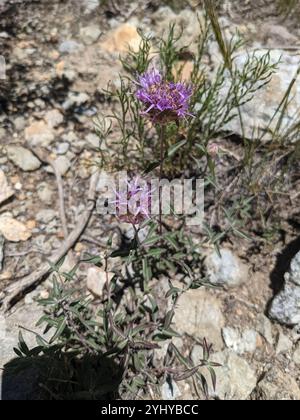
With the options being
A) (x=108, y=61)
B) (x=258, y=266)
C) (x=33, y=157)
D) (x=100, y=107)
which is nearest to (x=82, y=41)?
(x=108, y=61)

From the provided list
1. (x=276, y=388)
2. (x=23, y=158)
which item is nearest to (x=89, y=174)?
(x=23, y=158)

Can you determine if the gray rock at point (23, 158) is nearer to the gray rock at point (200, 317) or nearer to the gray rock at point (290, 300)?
the gray rock at point (200, 317)

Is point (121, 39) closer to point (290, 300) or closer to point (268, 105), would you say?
point (268, 105)

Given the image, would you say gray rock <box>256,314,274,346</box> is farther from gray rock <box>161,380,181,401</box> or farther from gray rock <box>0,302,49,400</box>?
gray rock <box>0,302,49,400</box>

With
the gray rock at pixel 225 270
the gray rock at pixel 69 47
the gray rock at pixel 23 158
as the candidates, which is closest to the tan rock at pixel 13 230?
the gray rock at pixel 23 158

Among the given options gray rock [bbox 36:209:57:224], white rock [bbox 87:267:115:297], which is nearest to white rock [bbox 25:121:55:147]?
gray rock [bbox 36:209:57:224]
